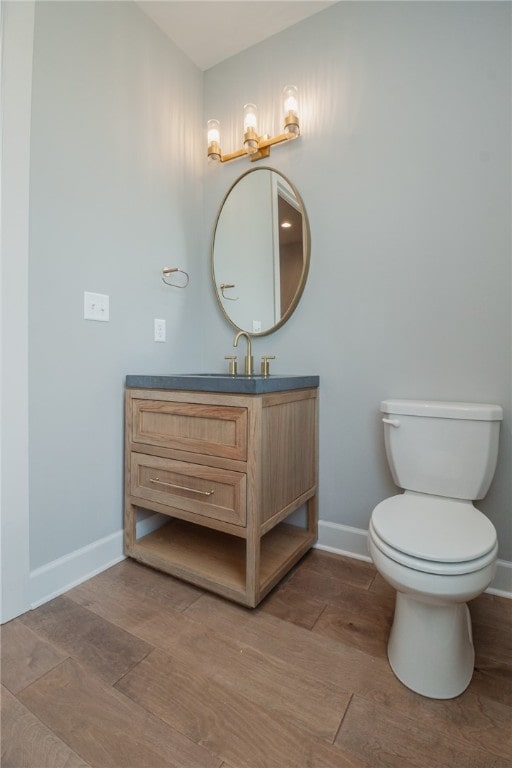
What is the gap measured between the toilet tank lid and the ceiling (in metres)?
1.84

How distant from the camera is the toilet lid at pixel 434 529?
2.86 feet

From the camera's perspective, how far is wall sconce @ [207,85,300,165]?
62.5 inches

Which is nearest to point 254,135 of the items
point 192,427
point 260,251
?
point 260,251

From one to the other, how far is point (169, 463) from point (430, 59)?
1.92 metres

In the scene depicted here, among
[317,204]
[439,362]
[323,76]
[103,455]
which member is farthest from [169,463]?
[323,76]

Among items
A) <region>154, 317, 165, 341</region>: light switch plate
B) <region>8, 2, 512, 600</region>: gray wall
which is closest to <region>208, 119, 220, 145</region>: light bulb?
<region>8, 2, 512, 600</region>: gray wall

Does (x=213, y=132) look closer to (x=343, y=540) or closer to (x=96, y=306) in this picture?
(x=96, y=306)

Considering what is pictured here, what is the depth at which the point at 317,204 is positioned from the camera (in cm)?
→ 165

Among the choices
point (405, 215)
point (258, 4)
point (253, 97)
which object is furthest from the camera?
point (253, 97)

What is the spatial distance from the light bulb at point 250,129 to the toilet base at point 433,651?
1929 millimetres

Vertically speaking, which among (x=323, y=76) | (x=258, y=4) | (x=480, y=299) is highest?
(x=258, y=4)

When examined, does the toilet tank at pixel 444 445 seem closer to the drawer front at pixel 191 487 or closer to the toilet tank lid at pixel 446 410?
the toilet tank lid at pixel 446 410

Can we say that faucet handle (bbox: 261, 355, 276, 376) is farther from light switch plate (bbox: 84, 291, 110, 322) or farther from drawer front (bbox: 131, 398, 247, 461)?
light switch plate (bbox: 84, 291, 110, 322)

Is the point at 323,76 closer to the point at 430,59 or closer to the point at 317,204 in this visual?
the point at 430,59
